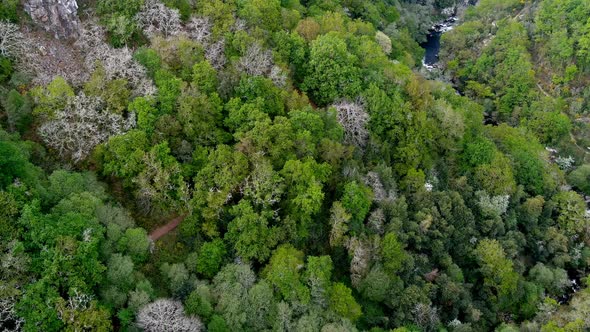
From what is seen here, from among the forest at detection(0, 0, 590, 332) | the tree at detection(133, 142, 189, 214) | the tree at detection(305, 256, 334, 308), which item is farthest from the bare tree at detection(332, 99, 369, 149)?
the tree at detection(133, 142, 189, 214)

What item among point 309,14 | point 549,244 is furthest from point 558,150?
point 309,14

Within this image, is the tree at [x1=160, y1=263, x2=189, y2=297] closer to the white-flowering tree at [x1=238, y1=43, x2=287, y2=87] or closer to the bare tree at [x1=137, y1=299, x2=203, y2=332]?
the bare tree at [x1=137, y1=299, x2=203, y2=332]

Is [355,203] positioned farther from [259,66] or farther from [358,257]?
[259,66]

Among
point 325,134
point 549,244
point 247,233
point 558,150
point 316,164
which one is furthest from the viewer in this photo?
point 558,150

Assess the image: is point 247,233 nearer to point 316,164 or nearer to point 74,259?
point 316,164

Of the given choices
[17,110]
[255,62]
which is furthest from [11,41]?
[255,62]
